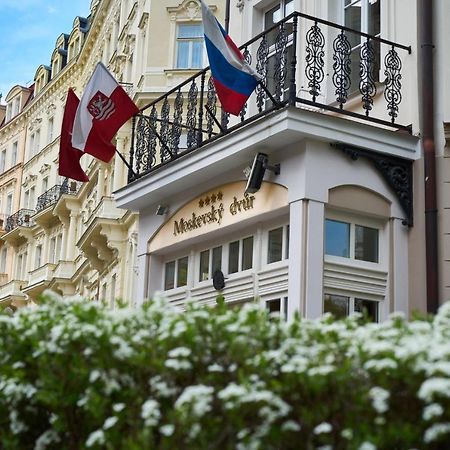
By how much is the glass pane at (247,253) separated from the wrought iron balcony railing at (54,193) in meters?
30.4

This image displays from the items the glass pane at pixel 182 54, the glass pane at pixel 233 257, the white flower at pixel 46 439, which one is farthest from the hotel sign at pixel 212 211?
the glass pane at pixel 182 54

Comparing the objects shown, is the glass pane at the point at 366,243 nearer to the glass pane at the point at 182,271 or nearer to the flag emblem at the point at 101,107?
the glass pane at the point at 182,271

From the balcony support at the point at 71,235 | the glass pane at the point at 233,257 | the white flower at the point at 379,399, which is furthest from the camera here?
the balcony support at the point at 71,235

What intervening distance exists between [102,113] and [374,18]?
3.91 metres

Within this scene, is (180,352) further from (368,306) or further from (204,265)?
(204,265)

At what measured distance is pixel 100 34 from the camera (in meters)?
40.7

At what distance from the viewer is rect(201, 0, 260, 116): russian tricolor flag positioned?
1140 cm

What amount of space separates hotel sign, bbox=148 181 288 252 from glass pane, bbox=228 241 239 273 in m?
0.37

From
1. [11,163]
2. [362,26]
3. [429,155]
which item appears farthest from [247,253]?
[11,163]

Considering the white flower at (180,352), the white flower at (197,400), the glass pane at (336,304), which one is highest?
the glass pane at (336,304)

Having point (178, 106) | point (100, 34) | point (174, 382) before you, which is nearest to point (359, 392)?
point (174, 382)

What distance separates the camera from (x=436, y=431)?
4.82 metres

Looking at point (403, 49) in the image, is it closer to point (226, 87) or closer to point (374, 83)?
point (374, 83)

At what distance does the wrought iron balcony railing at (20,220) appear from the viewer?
50.4 meters
